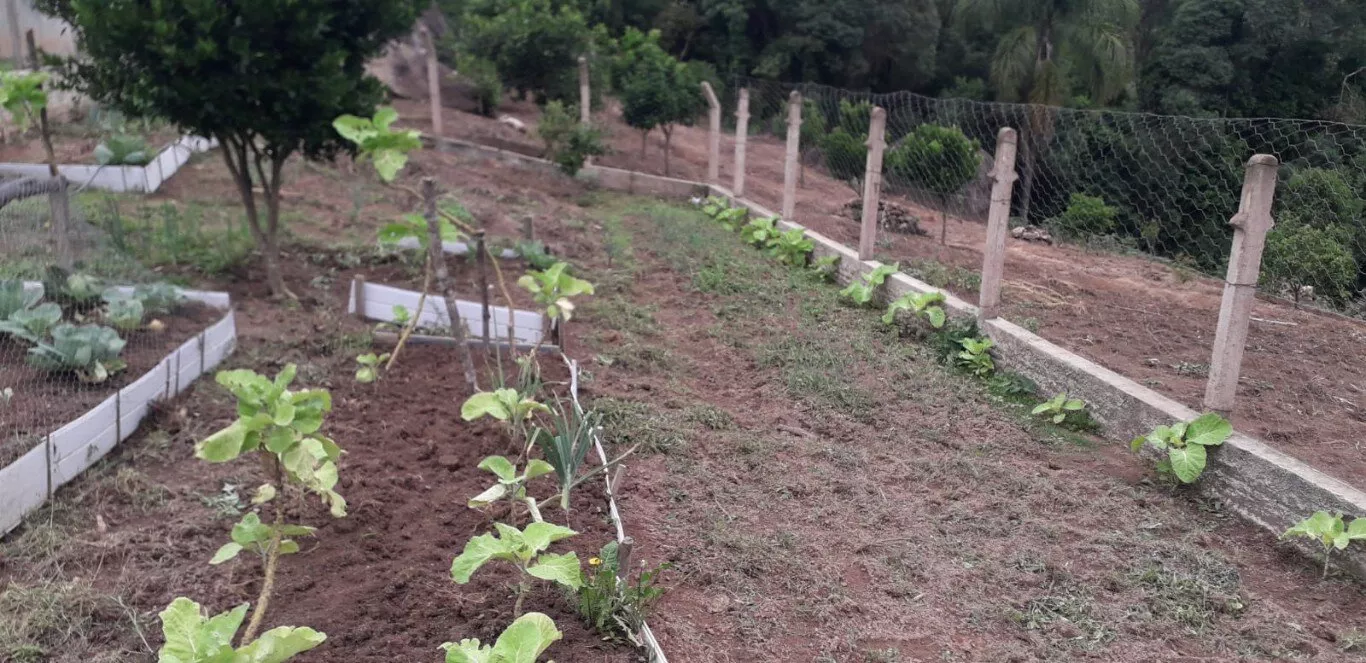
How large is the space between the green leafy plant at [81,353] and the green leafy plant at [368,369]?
1.00 metres

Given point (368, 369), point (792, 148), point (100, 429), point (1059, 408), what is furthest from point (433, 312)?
point (792, 148)

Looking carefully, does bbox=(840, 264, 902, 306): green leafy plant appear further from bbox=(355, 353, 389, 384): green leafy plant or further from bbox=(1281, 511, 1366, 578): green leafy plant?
bbox=(1281, 511, 1366, 578): green leafy plant

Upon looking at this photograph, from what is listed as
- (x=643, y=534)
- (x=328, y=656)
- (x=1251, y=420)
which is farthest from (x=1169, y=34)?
(x=328, y=656)

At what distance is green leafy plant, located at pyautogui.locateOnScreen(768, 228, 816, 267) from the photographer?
24.7ft

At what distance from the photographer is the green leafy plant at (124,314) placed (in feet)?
14.9

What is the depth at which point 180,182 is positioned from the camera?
868 cm

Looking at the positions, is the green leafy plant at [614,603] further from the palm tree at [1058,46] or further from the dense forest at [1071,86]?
the palm tree at [1058,46]

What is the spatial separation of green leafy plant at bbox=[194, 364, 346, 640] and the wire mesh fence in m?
0.94

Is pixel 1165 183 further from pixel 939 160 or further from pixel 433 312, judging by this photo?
pixel 433 312

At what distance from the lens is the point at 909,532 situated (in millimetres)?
3297

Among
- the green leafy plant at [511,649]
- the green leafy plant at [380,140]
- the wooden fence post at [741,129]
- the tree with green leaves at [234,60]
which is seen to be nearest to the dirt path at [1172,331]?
the wooden fence post at [741,129]

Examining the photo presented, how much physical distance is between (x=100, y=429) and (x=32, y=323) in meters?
0.87

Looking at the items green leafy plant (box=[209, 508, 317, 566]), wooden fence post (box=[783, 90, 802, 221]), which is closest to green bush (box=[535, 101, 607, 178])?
wooden fence post (box=[783, 90, 802, 221])

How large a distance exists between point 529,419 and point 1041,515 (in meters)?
2.02
